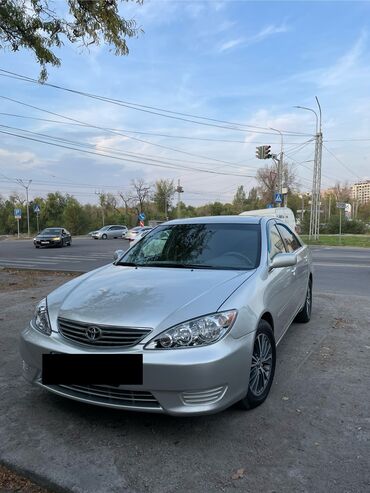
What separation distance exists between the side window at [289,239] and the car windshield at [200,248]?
88 cm

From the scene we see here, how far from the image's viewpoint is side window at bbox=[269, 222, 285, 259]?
435 cm

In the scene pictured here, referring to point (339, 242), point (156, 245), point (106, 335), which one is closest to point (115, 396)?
point (106, 335)

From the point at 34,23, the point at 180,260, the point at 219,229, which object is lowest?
the point at 180,260

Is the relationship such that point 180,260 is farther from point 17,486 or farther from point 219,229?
point 17,486

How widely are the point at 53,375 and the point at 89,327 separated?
0.46m

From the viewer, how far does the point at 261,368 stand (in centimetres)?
350

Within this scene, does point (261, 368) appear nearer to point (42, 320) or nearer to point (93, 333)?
point (93, 333)

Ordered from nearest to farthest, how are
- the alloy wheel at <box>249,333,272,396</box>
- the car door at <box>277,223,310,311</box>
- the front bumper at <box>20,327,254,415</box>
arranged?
the front bumper at <box>20,327,254,415</box>
the alloy wheel at <box>249,333,272,396</box>
the car door at <box>277,223,310,311</box>

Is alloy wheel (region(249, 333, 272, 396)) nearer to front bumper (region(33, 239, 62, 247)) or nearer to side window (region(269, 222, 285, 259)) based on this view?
side window (region(269, 222, 285, 259))

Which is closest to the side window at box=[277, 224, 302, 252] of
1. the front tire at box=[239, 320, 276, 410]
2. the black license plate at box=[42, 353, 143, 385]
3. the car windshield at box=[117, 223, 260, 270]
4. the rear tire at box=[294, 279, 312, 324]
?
the rear tire at box=[294, 279, 312, 324]

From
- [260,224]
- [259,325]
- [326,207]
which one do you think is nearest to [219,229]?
[260,224]

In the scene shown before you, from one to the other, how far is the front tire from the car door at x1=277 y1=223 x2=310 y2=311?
139cm

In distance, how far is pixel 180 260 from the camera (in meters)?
4.19

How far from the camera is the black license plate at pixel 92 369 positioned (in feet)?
9.16
